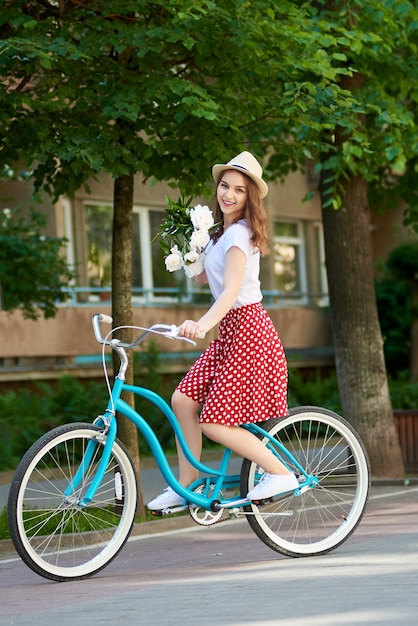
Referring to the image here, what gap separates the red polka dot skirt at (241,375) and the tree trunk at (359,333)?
21.4 ft

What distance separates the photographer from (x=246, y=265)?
693 centimetres

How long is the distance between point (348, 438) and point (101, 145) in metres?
3.54

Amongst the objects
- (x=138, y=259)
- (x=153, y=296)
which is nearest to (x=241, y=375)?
(x=153, y=296)

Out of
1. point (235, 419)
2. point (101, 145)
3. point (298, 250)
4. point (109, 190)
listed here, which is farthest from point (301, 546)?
point (298, 250)

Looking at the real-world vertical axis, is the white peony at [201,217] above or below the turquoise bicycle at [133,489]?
above

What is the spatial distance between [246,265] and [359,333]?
6722mm

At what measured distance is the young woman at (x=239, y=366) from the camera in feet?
22.5

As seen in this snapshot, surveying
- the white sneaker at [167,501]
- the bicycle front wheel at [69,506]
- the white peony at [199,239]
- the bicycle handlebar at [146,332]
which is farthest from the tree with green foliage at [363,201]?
the bicycle front wheel at [69,506]

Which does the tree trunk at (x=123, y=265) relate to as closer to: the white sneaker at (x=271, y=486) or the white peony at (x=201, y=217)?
the white peony at (x=201, y=217)

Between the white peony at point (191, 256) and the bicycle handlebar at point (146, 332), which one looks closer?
the bicycle handlebar at point (146, 332)

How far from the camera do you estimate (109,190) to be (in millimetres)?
23469

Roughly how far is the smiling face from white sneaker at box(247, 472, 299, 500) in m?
1.40

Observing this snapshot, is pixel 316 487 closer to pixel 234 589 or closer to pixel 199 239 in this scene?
pixel 234 589

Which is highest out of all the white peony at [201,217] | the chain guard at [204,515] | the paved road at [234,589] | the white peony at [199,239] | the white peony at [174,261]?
the white peony at [201,217]
